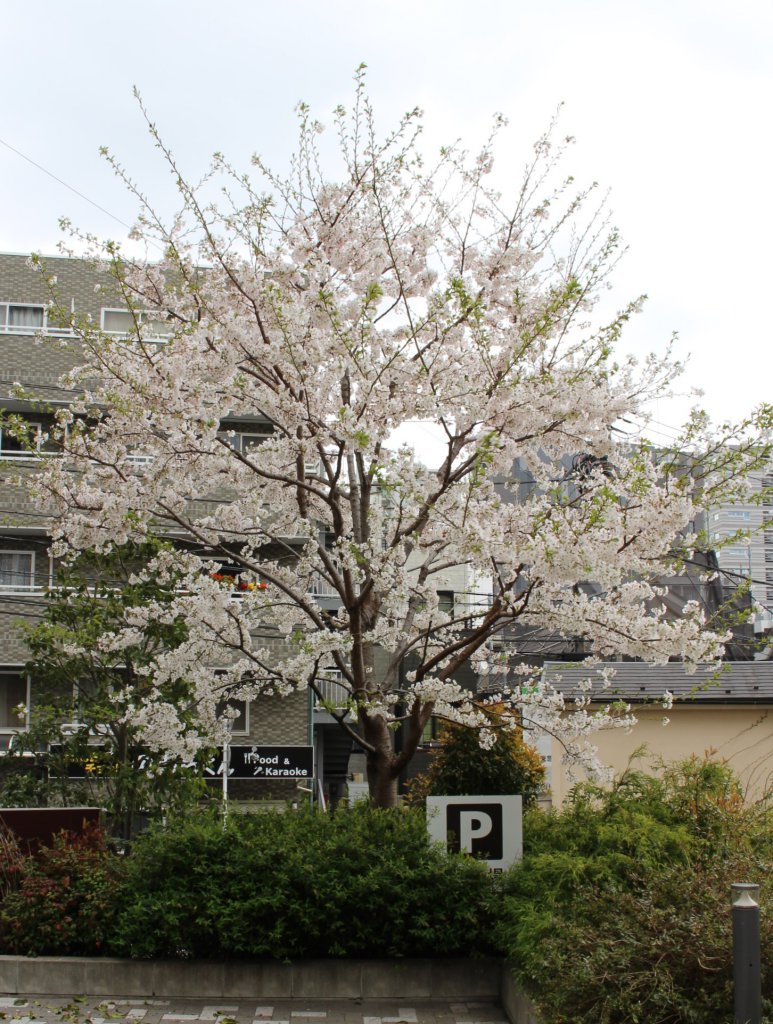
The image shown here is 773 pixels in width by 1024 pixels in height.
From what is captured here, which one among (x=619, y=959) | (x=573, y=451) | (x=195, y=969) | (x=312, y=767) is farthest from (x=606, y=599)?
(x=312, y=767)

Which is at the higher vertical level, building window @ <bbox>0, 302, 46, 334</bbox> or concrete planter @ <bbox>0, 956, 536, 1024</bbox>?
building window @ <bbox>0, 302, 46, 334</bbox>

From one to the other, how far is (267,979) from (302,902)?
63 centimetres

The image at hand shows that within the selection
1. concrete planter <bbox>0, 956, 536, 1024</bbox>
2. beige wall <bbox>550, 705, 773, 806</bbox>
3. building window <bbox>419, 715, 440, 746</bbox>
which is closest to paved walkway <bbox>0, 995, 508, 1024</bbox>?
concrete planter <bbox>0, 956, 536, 1024</bbox>

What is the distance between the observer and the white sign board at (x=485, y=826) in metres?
8.64

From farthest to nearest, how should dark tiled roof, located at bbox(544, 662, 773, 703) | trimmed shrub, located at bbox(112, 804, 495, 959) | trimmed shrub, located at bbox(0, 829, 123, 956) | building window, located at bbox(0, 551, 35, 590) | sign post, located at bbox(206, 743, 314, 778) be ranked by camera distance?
building window, located at bbox(0, 551, 35, 590) < sign post, located at bbox(206, 743, 314, 778) < dark tiled roof, located at bbox(544, 662, 773, 703) < trimmed shrub, located at bbox(0, 829, 123, 956) < trimmed shrub, located at bbox(112, 804, 495, 959)

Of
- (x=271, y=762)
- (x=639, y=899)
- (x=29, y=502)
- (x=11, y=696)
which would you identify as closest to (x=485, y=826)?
(x=639, y=899)

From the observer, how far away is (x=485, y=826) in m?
8.73

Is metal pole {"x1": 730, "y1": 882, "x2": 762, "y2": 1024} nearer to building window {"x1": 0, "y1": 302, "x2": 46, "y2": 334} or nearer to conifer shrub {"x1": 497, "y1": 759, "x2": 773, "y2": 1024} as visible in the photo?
conifer shrub {"x1": 497, "y1": 759, "x2": 773, "y2": 1024}

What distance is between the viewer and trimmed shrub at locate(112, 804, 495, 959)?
793cm

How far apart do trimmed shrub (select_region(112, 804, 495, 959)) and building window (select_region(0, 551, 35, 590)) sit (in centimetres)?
1490

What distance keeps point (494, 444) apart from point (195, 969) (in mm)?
4508

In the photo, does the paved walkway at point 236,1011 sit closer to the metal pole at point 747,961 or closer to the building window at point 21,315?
the metal pole at point 747,961

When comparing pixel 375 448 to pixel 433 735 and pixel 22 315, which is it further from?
pixel 22 315

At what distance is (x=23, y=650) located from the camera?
70.0 feet
